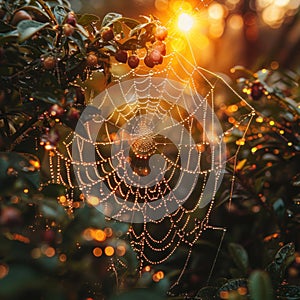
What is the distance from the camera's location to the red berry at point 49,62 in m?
0.84

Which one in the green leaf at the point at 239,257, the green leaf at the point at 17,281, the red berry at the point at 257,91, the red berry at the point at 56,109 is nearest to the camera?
the green leaf at the point at 17,281

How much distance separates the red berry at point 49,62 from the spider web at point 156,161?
295 mm

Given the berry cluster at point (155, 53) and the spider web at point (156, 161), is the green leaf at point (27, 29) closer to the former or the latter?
the berry cluster at point (155, 53)

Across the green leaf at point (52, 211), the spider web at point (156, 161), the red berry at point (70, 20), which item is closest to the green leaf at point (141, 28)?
the red berry at point (70, 20)

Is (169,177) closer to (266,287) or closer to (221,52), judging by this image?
(266,287)

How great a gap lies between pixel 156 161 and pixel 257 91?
0.34m

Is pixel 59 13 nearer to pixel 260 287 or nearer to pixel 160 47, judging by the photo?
pixel 160 47

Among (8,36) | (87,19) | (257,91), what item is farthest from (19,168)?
(257,91)

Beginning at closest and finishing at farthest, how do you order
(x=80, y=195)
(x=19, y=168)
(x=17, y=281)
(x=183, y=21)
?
(x=17, y=281) → (x=19, y=168) → (x=80, y=195) → (x=183, y=21)

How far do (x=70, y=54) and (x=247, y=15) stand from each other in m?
1.90

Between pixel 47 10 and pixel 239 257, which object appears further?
pixel 239 257

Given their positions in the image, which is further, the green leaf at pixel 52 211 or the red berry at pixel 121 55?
the red berry at pixel 121 55

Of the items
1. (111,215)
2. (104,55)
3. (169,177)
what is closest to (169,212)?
(169,177)

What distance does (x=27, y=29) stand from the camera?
77cm
